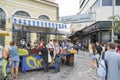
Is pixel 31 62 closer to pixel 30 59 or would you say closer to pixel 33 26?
pixel 30 59

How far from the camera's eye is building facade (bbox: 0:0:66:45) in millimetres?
13758

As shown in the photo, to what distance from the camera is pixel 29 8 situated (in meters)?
22.3

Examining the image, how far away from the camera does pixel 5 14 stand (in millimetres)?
19203

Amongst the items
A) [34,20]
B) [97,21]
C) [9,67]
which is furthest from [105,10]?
[9,67]

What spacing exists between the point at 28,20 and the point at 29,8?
892 cm

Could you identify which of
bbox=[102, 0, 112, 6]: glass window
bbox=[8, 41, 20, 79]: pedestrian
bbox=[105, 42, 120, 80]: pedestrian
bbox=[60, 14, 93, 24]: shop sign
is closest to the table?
bbox=[8, 41, 20, 79]: pedestrian

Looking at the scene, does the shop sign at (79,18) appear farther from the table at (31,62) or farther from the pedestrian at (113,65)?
the pedestrian at (113,65)

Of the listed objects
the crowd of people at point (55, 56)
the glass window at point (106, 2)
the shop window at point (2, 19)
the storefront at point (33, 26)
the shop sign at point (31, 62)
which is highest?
the glass window at point (106, 2)

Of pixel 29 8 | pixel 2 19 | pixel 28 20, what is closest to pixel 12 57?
pixel 28 20

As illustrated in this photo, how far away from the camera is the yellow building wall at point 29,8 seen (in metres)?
19.2

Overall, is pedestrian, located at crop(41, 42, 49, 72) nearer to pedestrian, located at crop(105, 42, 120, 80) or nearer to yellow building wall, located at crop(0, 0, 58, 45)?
yellow building wall, located at crop(0, 0, 58, 45)

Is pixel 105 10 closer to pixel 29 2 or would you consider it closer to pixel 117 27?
pixel 117 27

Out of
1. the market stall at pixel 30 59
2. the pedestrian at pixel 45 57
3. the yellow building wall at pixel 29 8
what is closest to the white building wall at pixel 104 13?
the yellow building wall at pixel 29 8

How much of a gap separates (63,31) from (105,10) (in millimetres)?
13916
